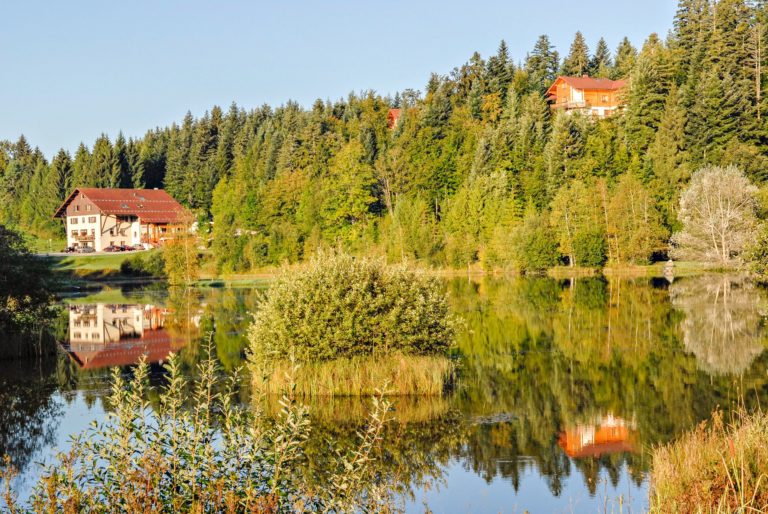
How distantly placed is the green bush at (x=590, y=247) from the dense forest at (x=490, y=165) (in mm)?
158

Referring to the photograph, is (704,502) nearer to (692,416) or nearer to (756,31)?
(692,416)

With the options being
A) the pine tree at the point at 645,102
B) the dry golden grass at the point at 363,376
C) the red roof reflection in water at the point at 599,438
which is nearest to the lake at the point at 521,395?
the red roof reflection in water at the point at 599,438

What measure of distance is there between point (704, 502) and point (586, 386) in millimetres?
16166

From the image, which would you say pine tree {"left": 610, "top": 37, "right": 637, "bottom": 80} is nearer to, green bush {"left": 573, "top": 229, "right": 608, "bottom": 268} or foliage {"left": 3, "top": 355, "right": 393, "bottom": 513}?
green bush {"left": 573, "top": 229, "right": 608, "bottom": 268}

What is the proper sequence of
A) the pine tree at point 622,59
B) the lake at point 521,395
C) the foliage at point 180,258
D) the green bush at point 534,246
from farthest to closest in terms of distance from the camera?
the pine tree at point 622,59 < the green bush at point 534,246 < the foliage at point 180,258 < the lake at point 521,395

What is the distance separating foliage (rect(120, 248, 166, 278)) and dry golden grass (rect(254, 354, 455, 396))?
7267 centimetres

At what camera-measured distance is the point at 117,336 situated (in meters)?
41.0

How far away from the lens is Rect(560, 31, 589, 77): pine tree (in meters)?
150

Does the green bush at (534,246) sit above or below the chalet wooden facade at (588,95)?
below

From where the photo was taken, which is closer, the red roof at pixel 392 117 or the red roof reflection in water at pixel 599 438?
the red roof reflection in water at pixel 599 438

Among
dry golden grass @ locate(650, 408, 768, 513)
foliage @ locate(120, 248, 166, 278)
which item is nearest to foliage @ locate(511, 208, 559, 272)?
foliage @ locate(120, 248, 166, 278)

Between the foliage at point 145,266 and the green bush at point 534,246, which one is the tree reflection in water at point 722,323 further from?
the foliage at point 145,266

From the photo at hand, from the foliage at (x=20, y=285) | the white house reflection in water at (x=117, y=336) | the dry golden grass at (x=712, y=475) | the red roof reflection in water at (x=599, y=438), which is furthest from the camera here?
the white house reflection in water at (x=117, y=336)

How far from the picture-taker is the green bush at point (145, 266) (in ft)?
305
